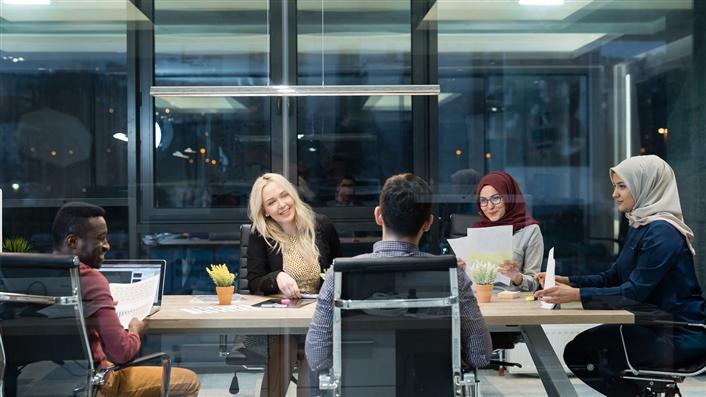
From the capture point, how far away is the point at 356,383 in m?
2.72

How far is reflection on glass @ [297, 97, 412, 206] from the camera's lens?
425 centimetres

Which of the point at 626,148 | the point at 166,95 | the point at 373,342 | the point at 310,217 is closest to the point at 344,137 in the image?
the point at 310,217

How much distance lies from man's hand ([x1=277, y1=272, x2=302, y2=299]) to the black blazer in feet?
0.25

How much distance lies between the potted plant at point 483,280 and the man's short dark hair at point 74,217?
1774 mm

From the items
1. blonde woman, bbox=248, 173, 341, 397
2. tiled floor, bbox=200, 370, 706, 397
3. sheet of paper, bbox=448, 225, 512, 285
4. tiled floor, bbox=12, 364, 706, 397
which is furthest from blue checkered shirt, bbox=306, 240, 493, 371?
tiled floor, bbox=200, 370, 706, 397

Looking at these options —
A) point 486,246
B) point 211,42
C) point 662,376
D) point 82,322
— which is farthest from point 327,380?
point 211,42

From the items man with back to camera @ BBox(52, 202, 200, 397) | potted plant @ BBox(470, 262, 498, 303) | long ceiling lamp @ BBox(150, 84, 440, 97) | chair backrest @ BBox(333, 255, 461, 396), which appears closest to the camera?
chair backrest @ BBox(333, 255, 461, 396)

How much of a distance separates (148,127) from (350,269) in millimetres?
2016

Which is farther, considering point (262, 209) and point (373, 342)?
point (262, 209)

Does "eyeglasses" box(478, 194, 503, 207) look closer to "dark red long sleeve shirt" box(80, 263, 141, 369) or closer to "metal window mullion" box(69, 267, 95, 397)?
"dark red long sleeve shirt" box(80, 263, 141, 369)

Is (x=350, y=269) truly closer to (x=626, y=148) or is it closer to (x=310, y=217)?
(x=310, y=217)

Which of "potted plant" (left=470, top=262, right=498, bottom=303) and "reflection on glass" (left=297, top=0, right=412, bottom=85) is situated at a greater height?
"reflection on glass" (left=297, top=0, right=412, bottom=85)

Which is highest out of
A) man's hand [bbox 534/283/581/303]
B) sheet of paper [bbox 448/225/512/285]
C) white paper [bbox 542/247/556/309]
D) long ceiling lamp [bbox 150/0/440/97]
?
long ceiling lamp [bbox 150/0/440/97]

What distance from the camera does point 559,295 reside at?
337 centimetres
